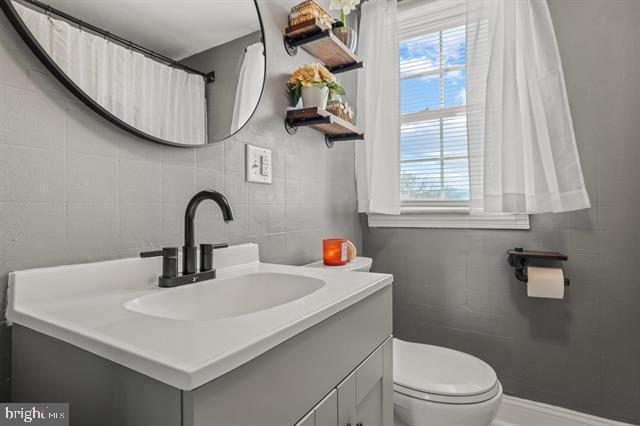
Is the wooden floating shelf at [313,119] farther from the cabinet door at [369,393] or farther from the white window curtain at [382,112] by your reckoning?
the cabinet door at [369,393]

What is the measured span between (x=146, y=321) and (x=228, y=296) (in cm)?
37

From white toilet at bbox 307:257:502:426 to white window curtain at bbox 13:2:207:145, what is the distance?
3.60ft

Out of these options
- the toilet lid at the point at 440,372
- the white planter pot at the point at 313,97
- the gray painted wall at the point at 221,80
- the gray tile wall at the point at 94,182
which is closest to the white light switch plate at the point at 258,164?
the gray tile wall at the point at 94,182

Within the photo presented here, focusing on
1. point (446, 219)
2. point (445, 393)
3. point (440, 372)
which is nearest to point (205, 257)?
point (445, 393)

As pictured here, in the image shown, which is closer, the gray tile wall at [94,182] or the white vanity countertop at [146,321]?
the white vanity countertop at [146,321]

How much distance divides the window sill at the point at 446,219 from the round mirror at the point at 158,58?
1.09 m

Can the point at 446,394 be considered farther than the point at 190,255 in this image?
Yes

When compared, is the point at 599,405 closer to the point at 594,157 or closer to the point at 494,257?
the point at 494,257

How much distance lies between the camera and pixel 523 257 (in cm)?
155

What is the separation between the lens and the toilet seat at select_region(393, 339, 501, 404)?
3.58 feet

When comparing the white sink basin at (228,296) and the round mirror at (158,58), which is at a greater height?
the round mirror at (158,58)

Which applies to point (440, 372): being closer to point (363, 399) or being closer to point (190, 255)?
point (363, 399)

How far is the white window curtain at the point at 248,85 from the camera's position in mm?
1071

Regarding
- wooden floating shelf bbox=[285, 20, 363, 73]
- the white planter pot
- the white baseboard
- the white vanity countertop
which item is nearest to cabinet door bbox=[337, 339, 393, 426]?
the white vanity countertop
